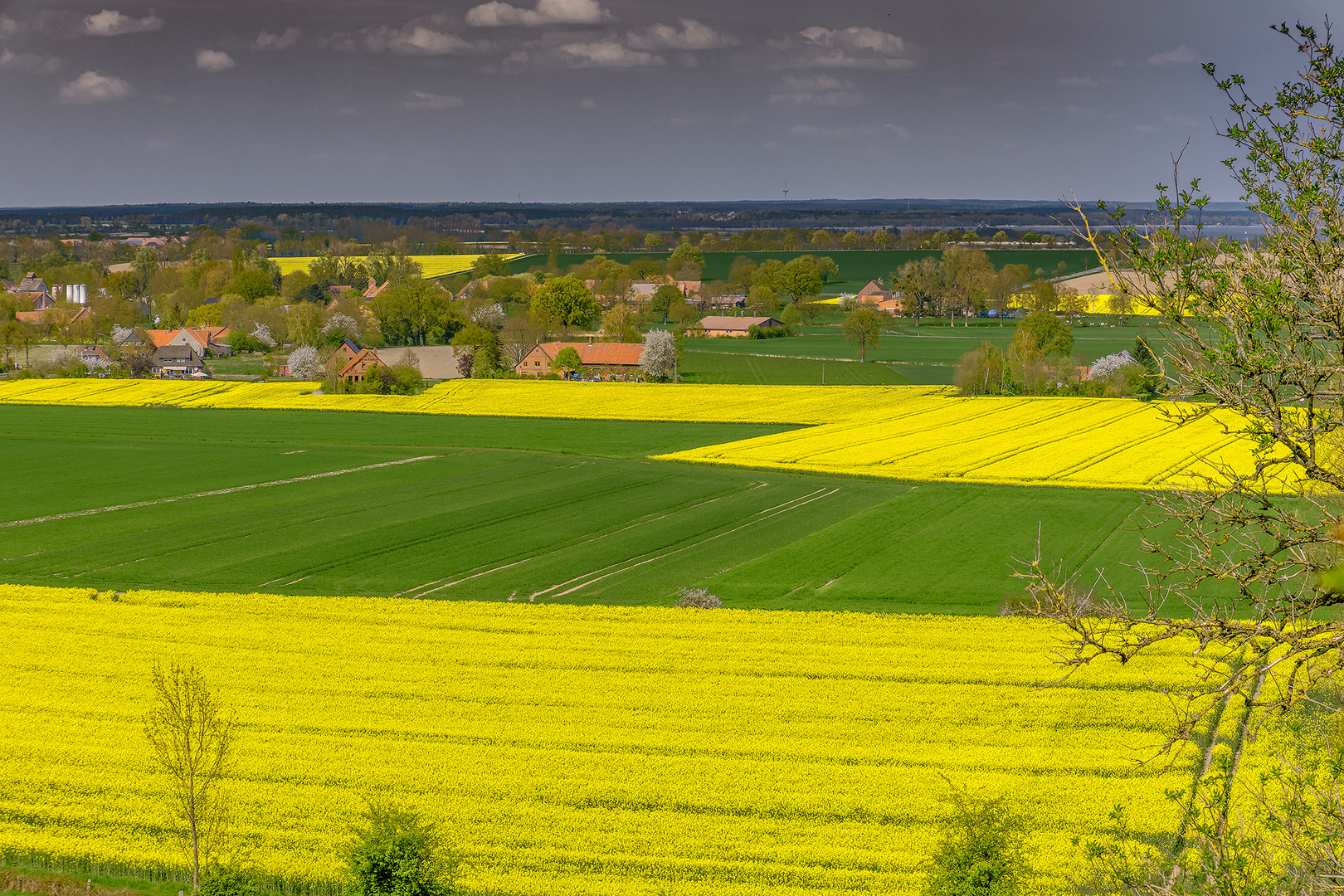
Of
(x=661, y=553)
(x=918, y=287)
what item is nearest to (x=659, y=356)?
(x=918, y=287)

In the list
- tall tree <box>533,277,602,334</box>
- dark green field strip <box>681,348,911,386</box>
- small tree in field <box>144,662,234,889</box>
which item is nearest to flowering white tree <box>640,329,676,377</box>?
dark green field strip <box>681,348,911,386</box>

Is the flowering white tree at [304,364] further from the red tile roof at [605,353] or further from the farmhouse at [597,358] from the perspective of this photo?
the red tile roof at [605,353]

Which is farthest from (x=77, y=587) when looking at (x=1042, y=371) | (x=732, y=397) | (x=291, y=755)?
(x=1042, y=371)

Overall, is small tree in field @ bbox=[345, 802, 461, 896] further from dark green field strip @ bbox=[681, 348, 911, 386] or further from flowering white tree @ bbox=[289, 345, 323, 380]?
flowering white tree @ bbox=[289, 345, 323, 380]

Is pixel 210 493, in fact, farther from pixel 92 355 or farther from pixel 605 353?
pixel 92 355

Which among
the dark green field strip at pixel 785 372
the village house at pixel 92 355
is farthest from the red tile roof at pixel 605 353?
the village house at pixel 92 355

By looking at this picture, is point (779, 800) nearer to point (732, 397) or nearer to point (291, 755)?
point (291, 755)
